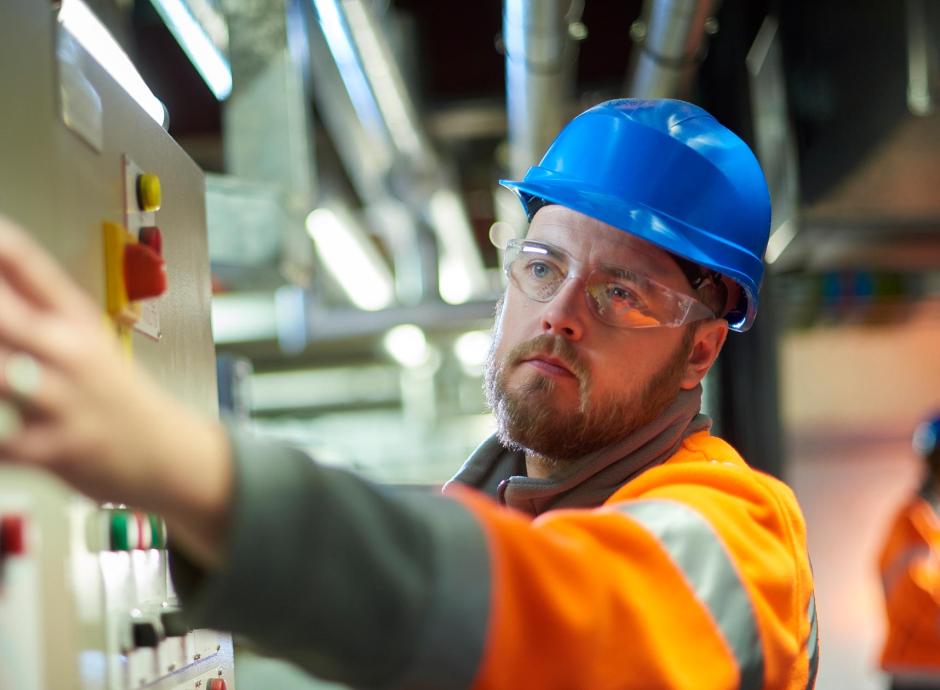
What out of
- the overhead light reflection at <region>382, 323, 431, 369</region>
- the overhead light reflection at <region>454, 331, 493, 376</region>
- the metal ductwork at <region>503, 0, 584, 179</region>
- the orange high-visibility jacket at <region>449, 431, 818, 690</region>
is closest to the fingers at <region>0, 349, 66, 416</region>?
the orange high-visibility jacket at <region>449, 431, 818, 690</region>

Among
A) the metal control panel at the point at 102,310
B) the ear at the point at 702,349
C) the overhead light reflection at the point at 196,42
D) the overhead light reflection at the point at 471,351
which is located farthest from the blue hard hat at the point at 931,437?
the metal control panel at the point at 102,310

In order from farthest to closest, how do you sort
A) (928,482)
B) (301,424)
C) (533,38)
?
1. (301,424)
2. (928,482)
3. (533,38)

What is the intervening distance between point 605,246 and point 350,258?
3564mm

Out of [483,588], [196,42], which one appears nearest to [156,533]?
[483,588]

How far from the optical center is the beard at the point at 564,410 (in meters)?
1.25

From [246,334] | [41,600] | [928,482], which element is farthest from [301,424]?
[41,600]

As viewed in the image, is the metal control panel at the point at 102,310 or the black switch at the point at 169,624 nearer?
the metal control panel at the point at 102,310

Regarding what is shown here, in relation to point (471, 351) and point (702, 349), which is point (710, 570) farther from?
point (471, 351)

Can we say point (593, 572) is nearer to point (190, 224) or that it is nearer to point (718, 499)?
point (718, 499)

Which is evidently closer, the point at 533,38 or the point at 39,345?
the point at 39,345

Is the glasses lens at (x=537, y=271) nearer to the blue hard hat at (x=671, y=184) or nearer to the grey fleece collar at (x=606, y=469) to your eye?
the blue hard hat at (x=671, y=184)

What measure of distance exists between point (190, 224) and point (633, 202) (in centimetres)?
59

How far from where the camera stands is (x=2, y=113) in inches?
36.7

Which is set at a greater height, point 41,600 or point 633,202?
point 633,202
